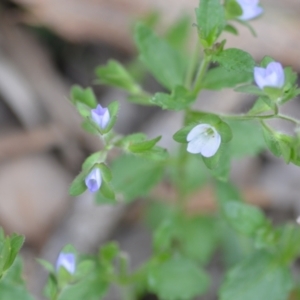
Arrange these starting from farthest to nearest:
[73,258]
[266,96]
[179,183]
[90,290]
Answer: [179,183] < [90,290] < [73,258] < [266,96]

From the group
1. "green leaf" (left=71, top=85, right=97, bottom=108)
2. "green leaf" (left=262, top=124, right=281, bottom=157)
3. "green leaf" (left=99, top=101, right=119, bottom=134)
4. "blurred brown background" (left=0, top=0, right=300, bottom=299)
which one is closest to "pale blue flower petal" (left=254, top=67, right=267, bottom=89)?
"green leaf" (left=262, top=124, right=281, bottom=157)

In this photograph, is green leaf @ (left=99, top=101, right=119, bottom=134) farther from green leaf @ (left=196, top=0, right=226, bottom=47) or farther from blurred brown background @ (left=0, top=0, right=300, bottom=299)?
blurred brown background @ (left=0, top=0, right=300, bottom=299)

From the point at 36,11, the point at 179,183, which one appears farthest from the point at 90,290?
the point at 36,11

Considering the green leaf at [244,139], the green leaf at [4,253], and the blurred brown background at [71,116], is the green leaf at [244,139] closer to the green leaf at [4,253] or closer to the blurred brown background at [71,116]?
the blurred brown background at [71,116]

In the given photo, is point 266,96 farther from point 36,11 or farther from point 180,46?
point 36,11

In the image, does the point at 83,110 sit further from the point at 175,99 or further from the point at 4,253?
the point at 4,253

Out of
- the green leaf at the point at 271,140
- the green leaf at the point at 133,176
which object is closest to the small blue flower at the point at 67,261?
the green leaf at the point at 133,176
